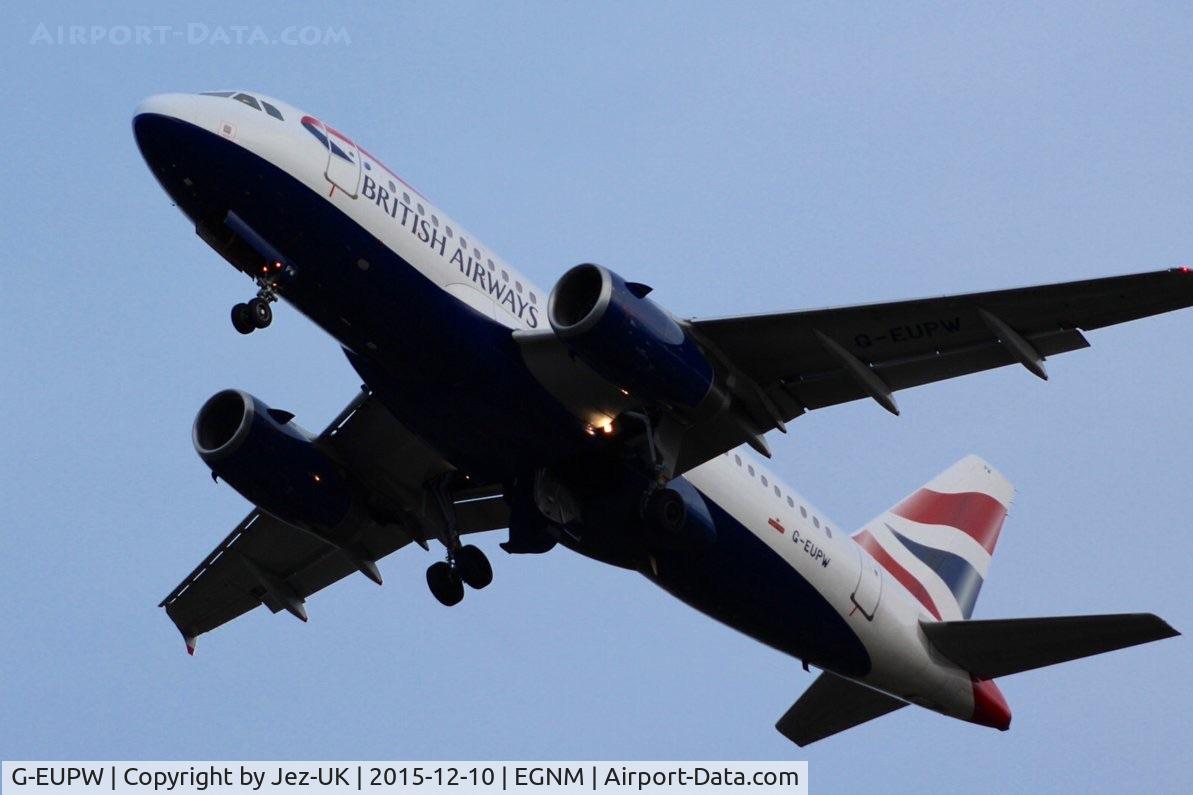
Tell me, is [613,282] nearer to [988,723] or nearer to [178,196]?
[178,196]

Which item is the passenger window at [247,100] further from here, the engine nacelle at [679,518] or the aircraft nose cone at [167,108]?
the engine nacelle at [679,518]

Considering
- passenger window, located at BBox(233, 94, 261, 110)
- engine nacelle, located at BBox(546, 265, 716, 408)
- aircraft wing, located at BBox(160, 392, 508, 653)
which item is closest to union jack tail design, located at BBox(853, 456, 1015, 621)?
aircraft wing, located at BBox(160, 392, 508, 653)

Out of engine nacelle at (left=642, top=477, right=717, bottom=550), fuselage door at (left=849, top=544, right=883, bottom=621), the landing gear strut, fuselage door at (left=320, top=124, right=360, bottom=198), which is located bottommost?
fuselage door at (left=849, top=544, right=883, bottom=621)

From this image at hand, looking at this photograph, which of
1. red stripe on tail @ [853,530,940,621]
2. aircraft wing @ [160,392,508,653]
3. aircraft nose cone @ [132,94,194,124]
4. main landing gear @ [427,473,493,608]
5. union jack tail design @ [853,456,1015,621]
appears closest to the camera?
aircraft nose cone @ [132,94,194,124]

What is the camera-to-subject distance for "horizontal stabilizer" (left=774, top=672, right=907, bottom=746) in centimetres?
3412

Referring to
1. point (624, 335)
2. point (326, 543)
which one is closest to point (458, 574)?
point (326, 543)

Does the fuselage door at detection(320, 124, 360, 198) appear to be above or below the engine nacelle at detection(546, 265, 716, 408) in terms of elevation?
above

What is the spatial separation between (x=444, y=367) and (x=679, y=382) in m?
3.40

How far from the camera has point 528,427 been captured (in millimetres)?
28359

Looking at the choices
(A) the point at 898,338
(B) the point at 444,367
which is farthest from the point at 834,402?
(B) the point at 444,367

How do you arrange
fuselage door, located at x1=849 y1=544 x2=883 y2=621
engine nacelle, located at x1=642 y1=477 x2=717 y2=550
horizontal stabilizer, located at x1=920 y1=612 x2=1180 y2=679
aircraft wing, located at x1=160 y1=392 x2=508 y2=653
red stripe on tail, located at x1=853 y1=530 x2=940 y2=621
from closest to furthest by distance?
engine nacelle, located at x1=642 y1=477 x2=717 y2=550, horizontal stabilizer, located at x1=920 y1=612 x2=1180 y2=679, aircraft wing, located at x1=160 y1=392 x2=508 y2=653, fuselage door, located at x1=849 y1=544 x2=883 y2=621, red stripe on tail, located at x1=853 y1=530 x2=940 y2=621

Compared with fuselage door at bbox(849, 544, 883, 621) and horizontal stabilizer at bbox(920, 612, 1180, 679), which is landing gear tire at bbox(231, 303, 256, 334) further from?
horizontal stabilizer at bbox(920, 612, 1180, 679)

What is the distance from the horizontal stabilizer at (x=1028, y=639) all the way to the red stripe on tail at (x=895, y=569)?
1292 millimetres

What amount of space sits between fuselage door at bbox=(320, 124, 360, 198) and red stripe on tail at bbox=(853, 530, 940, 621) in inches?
492
